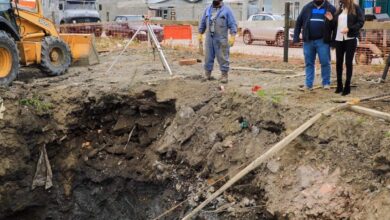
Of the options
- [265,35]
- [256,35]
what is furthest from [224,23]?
[256,35]

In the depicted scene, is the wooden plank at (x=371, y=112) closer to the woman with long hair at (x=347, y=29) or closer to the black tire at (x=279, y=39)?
the woman with long hair at (x=347, y=29)

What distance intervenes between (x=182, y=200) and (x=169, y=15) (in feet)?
124

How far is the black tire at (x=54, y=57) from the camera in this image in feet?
35.7

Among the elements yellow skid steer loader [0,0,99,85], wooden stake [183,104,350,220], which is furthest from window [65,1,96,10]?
wooden stake [183,104,350,220]

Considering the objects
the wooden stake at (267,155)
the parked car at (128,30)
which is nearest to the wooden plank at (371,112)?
the wooden stake at (267,155)

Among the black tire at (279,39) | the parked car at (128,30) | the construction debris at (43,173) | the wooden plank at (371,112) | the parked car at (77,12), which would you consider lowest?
the construction debris at (43,173)

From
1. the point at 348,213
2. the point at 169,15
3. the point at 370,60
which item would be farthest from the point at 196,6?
the point at 348,213

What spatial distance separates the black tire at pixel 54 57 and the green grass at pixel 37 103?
223 cm

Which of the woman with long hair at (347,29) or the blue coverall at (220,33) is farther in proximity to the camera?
the blue coverall at (220,33)

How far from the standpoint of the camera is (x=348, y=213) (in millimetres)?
5332

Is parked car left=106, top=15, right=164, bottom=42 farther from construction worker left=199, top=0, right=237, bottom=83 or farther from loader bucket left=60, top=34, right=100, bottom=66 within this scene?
construction worker left=199, top=0, right=237, bottom=83

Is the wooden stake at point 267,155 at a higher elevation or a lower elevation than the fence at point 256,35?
lower

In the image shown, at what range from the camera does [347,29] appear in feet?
24.1

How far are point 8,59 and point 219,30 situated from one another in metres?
4.25
